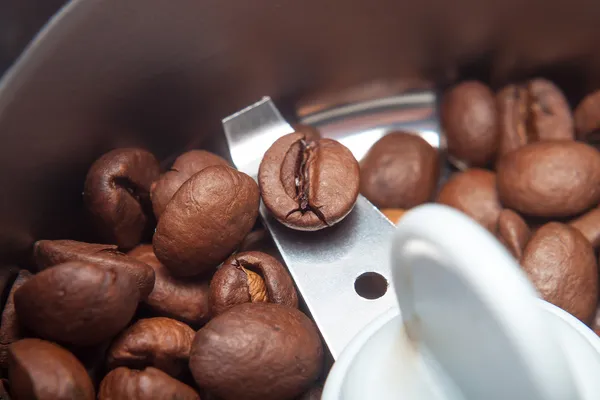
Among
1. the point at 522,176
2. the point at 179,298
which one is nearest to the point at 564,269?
the point at 522,176

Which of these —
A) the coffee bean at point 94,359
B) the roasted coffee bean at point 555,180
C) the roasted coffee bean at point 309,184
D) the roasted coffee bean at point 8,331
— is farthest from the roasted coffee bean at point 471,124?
the roasted coffee bean at point 8,331

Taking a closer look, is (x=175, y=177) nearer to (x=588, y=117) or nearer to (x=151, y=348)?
(x=151, y=348)

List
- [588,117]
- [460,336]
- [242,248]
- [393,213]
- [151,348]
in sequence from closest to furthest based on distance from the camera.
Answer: [460,336]
[151,348]
[242,248]
[393,213]
[588,117]

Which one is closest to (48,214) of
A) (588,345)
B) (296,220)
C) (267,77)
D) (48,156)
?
(48,156)

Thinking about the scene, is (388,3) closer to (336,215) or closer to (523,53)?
(523,53)

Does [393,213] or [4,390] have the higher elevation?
[4,390]

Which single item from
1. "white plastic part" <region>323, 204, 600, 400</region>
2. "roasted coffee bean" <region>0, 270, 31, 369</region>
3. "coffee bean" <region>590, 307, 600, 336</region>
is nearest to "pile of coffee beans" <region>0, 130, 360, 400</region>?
"roasted coffee bean" <region>0, 270, 31, 369</region>

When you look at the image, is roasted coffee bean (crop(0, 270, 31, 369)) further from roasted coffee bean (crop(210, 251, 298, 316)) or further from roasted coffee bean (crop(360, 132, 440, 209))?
roasted coffee bean (crop(360, 132, 440, 209))
